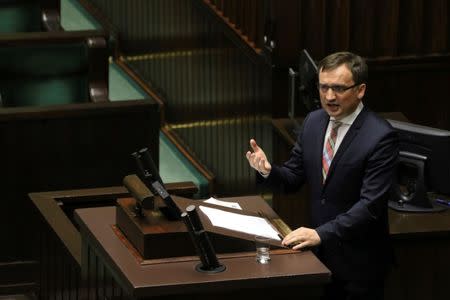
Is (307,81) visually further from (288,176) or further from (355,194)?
(355,194)

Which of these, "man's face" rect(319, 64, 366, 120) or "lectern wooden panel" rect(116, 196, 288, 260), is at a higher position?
"man's face" rect(319, 64, 366, 120)

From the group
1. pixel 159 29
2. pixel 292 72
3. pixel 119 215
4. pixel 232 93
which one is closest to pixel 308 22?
pixel 292 72

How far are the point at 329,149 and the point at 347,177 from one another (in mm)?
121

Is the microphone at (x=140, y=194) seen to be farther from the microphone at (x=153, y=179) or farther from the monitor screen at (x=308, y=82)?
the monitor screen at (x=308, y=82)

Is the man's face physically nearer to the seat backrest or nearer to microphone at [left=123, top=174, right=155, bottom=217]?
microphone at [left=123, top=174, right=155, bottom=217]

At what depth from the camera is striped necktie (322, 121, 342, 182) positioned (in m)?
3.64

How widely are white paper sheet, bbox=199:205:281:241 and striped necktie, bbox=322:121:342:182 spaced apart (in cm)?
27

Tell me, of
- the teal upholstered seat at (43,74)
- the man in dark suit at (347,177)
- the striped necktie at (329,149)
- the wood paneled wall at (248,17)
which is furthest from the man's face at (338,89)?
the teal upholstered seat at (43,74)

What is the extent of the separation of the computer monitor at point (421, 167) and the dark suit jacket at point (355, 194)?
0.72m

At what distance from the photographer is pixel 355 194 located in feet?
11.8

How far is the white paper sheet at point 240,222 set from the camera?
332 cm

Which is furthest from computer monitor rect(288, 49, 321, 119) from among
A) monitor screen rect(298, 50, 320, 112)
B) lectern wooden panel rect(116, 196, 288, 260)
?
lectern wooden panel rect(116, 196, 288, 260)

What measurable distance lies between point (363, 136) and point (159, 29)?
2.80m

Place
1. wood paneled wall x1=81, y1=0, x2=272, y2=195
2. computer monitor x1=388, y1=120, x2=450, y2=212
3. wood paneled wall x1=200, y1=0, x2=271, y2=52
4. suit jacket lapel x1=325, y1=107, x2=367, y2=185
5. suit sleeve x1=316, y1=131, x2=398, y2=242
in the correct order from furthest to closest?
wood paneled wall x1=81, y1=0, x2=272, y2=195 < wood paneled wall x1=200, y1=0, x2=271, y2=52 < computer monitor x1=388, y1=120, x2=450, y2=212 < suit jacket lapel x1=325, y1=107, x2=367, y2=185 < suit sleeve x1=316, y1=131, x2=398, y2=242
